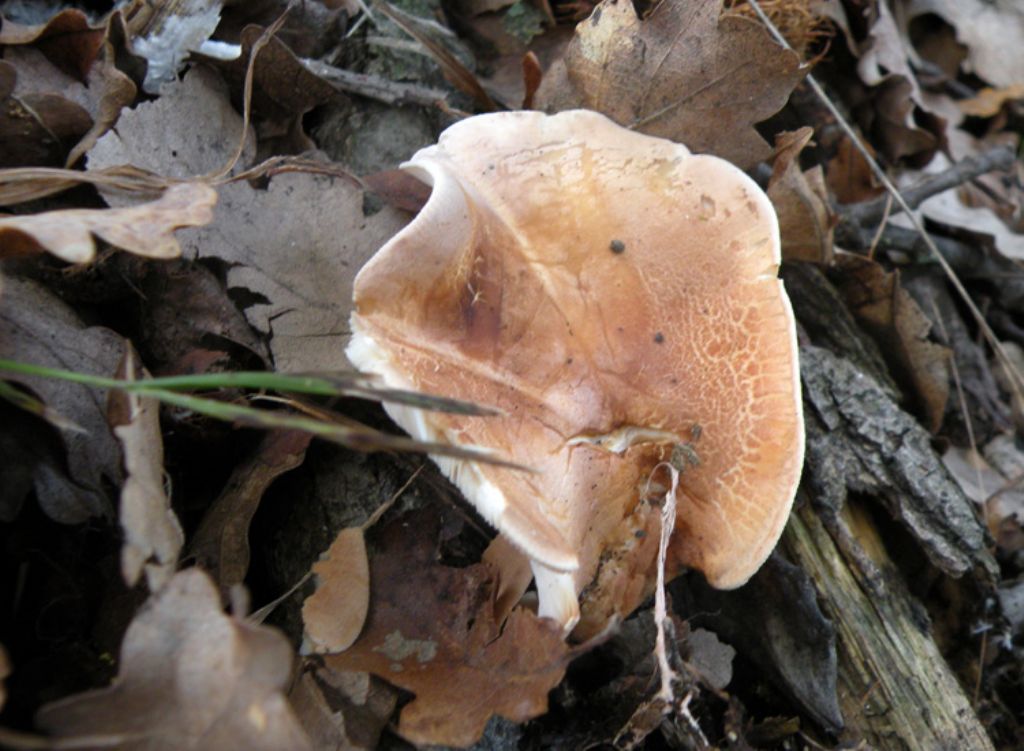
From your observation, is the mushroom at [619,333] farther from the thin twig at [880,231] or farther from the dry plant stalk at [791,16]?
the thin twig at [880,231]

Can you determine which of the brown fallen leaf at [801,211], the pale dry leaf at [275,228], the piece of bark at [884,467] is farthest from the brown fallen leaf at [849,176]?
the pale dry leaf at [275,228]

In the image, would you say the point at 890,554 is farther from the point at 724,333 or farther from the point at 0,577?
the point at 0,577

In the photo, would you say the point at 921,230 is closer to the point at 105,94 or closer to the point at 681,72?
the point at 681,72

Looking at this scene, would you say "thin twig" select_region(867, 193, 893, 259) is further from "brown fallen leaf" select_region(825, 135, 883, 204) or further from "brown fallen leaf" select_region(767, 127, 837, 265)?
"brown fallen leaf" select_region(767, 127, 837, 265)

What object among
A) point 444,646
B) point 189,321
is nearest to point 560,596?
point 444,646

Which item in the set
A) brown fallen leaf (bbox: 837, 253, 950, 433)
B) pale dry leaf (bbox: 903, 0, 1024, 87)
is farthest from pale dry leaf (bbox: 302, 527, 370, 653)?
pale dry leaf (bbox: 903, 0, 1024, 87)
